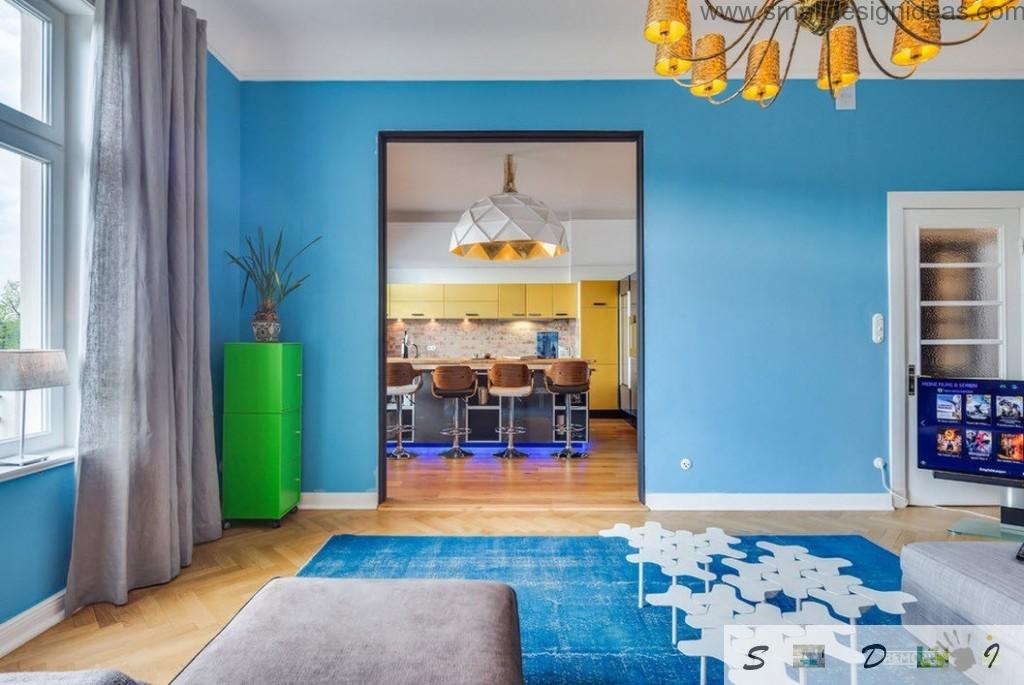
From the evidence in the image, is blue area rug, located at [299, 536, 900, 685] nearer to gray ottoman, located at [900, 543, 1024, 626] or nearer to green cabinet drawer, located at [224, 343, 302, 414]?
gray ottoman, located at [900, 543, 1024, 626]

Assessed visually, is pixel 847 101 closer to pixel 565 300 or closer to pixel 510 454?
pixel 510 454

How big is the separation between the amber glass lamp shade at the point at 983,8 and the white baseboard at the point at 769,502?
2.70 m

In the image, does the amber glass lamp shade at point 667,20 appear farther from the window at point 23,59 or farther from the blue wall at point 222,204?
the blue wall at point 222,204

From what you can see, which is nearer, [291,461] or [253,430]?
[253,430]

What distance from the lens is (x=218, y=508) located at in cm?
289

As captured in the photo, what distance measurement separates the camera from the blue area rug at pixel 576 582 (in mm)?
1756

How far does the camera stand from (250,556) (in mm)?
2725

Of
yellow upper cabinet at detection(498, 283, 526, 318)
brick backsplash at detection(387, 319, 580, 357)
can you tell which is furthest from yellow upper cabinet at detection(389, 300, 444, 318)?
yellow upper cabinet at detection(498, 283, 526, 318)

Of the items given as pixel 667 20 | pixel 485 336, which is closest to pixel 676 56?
pixel 667 20

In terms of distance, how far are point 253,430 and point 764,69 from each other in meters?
3.08

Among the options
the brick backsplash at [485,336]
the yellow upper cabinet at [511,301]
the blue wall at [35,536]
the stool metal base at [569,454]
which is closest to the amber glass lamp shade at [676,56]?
the blue wall at [35,536]

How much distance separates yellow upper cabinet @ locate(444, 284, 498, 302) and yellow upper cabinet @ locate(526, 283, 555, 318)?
515mm

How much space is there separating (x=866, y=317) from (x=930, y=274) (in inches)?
20.7

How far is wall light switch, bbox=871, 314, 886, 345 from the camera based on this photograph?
344cm
